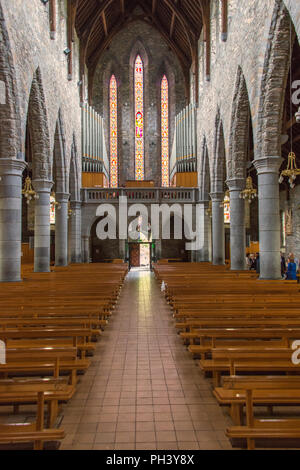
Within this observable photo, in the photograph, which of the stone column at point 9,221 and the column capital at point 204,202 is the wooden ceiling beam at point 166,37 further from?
the stone column at point 9,221

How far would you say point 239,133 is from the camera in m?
15.9

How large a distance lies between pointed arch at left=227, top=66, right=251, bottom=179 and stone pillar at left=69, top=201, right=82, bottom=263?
11.7m

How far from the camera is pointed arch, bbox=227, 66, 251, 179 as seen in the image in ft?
50.1

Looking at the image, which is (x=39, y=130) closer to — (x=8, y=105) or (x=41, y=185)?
(x=41, y=185)

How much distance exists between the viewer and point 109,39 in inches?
1185

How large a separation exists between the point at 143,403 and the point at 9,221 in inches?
359

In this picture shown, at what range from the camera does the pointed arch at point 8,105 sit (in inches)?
436

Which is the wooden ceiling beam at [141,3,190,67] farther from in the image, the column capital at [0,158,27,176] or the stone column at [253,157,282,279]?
the column capital at [0,158,27,176]

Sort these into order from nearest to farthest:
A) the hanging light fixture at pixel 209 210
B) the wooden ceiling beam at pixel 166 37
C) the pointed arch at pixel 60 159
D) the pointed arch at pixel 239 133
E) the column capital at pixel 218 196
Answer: the pointed arch at pixel 239 133, the pointed arch at pixel 60 159, the column capital at pixel 218 196, the hanging light fixture at pixel 209 210, the wooden ceiling beam at pixel 166 37

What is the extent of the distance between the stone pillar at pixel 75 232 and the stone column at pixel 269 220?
14985 millimetres

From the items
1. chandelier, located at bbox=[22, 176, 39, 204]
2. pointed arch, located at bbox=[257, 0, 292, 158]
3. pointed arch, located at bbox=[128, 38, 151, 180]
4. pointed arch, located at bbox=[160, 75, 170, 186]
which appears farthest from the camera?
pointed arch, located at bbox=[160, 75, 170, 186]

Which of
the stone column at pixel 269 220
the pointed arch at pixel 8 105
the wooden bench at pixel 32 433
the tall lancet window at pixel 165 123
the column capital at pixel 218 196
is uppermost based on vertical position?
the tall lancet window at pixel 165 123

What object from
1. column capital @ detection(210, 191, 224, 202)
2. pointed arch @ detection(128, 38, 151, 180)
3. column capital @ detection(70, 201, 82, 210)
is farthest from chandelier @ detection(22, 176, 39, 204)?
pointed arch @ detection(128, 38, 151, 180)

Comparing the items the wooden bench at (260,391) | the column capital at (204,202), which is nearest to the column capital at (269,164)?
the wooden bench at (260,391)
